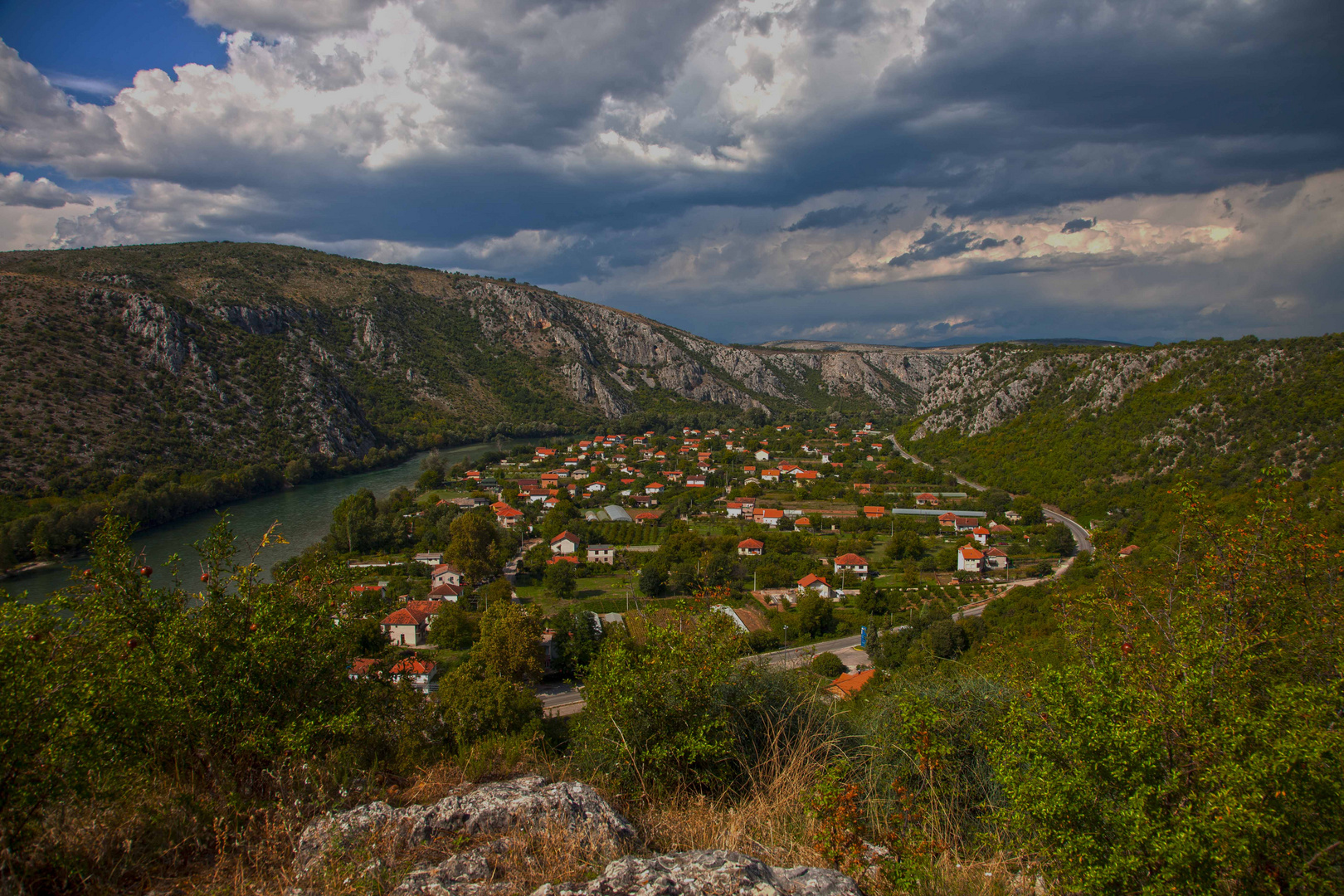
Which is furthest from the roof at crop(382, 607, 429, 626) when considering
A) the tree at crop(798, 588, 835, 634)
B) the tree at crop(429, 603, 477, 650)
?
the tree at crop(798, 588, 835, 634)

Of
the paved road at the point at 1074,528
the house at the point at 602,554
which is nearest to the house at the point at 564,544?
the house at the point at 602,554

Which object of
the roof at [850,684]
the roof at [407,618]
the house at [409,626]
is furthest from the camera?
the roof at [407,618]

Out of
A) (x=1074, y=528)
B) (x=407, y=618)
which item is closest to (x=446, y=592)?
(x=407, y=618)

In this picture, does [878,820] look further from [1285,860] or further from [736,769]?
[1285,860]

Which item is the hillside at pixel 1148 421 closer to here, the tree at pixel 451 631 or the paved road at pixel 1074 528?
the paved road at pixel 1074 528

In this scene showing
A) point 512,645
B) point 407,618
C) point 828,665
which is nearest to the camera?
point 512,645

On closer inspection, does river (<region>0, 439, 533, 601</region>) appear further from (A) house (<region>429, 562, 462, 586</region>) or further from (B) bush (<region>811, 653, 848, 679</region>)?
(B) bush (<region>811, 653, 848, 679</region>)

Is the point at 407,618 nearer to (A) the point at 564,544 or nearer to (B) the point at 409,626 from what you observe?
(B) the point at 409,626

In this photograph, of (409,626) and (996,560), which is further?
(996,560)
